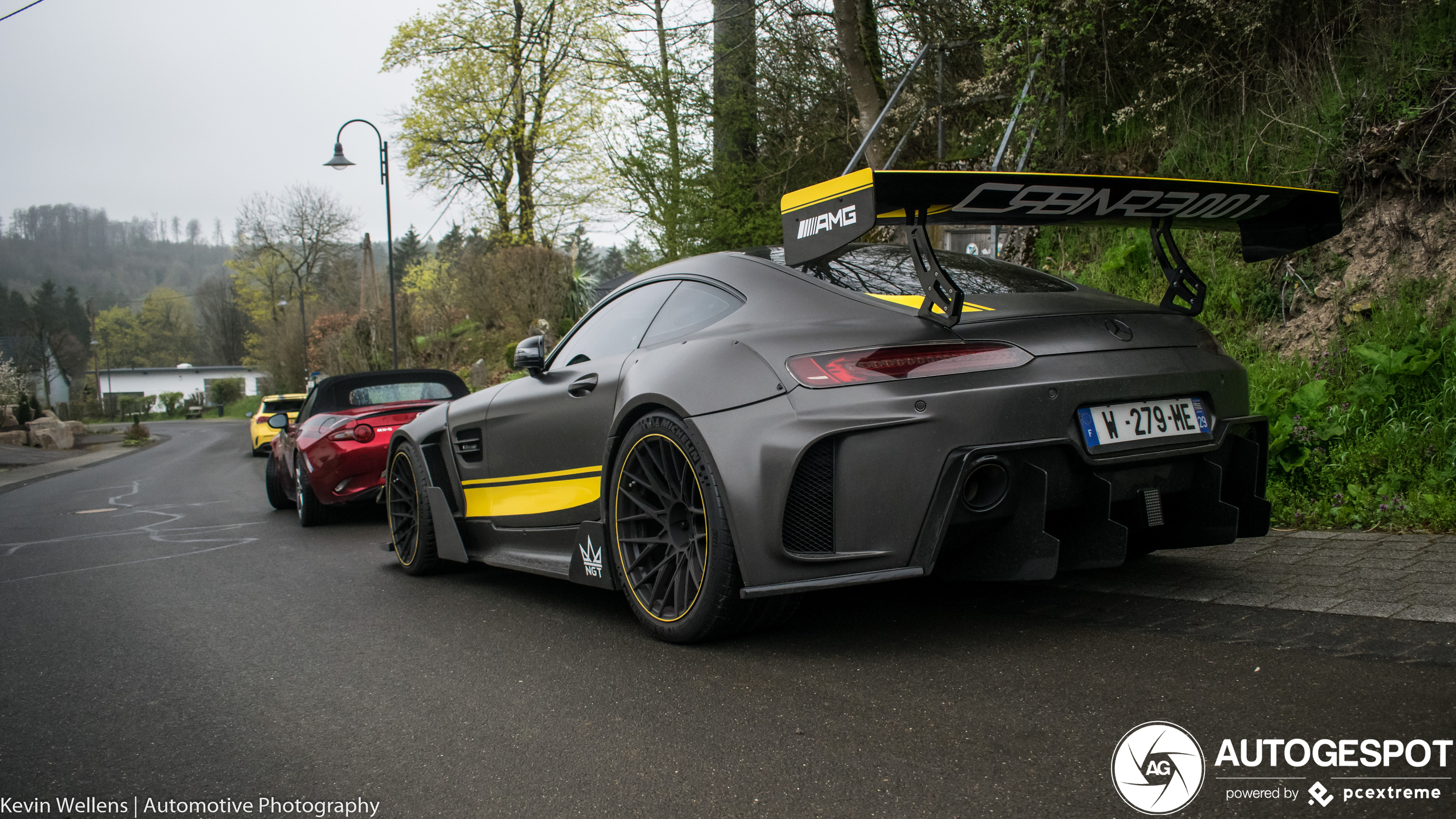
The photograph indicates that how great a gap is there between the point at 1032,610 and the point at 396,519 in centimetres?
357

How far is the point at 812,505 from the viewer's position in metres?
2.84

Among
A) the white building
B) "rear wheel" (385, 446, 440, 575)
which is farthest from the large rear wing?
the white building

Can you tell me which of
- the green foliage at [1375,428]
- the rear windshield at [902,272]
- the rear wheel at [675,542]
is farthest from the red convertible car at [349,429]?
the green foliage at [1375,428]

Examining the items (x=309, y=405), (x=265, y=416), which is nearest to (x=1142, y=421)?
(x=309, y=405)

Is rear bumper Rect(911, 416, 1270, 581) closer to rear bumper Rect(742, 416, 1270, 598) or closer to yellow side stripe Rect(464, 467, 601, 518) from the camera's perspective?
rear bumper Rect(742, 416, 1270, 598)

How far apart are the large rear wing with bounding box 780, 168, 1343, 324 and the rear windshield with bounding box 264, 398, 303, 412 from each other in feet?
62.3

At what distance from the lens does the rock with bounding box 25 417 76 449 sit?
28.1 m

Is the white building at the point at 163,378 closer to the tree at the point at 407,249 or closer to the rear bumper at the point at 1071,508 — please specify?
the tree at the point at 407,249

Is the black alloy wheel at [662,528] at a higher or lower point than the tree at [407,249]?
lower

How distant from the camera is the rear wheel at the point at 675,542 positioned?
3047mm

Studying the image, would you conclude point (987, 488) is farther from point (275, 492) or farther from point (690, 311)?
point (275, 492)

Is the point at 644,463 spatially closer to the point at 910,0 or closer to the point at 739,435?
the point at 739,435

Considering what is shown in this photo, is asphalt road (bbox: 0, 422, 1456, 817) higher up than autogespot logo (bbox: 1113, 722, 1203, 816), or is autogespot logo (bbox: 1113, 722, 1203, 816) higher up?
autogespot logo (bbox: 1113, 722, 1203, 816)

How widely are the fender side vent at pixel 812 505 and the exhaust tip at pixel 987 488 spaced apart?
378 mm
